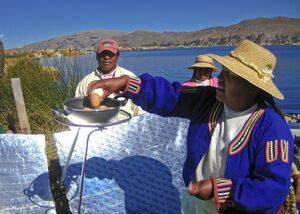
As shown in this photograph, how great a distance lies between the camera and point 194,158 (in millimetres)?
1362

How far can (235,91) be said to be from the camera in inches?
48.1

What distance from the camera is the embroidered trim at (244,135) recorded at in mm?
1184

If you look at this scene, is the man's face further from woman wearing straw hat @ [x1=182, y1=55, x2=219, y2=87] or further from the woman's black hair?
the woman's black hair

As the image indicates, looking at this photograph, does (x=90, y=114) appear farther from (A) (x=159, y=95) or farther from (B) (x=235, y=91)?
(B) (x=235, y=91)

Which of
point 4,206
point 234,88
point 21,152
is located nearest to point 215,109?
point 234,88

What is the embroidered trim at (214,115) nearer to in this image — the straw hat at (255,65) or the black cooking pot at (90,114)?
the straw hat at (255,65)

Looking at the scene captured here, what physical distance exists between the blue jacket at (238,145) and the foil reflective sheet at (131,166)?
1115 millimetres

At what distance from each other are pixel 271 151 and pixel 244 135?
0.16 m

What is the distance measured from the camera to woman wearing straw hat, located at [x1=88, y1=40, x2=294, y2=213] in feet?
3.42

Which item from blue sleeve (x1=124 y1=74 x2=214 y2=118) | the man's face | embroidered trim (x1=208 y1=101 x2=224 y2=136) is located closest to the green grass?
the man's face

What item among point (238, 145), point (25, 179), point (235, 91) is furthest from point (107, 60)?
point (238, 145)

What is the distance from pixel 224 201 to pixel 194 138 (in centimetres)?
39

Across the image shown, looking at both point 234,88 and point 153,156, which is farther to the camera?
point 153,156

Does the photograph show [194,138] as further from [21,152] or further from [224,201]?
[21,152]
